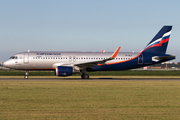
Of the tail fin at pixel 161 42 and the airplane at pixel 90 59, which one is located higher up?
the tail fin at pixel 161 42

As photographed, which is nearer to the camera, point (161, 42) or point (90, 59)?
point (90, 59)

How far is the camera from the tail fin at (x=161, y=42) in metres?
40.6

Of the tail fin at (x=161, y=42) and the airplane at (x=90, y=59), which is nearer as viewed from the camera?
the airplane at (x=90, y=59)

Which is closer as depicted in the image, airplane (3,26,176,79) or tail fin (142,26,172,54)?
airplane (3,26,176,79)

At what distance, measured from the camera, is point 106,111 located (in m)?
11.5

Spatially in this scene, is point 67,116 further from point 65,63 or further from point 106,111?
point 65,63

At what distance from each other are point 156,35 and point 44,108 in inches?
1265

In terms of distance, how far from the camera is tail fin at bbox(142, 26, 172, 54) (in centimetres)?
4059

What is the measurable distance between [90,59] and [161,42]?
1184cm

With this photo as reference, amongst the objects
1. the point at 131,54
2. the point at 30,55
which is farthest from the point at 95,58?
the point at 30,55

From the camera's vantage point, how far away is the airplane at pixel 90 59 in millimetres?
36719

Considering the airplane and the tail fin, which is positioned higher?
the tail fin

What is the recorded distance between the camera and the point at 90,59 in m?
38.8

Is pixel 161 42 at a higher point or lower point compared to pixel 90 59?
higher
